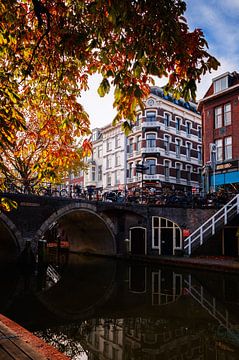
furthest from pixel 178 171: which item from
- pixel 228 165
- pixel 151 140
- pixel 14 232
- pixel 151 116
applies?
pixel 14 232

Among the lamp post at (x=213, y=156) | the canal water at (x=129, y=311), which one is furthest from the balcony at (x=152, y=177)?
the canal water at (x=129, y=311)

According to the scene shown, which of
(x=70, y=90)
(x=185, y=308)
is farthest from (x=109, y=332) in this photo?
(x=70, y=90)

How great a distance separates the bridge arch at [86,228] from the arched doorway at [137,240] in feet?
4.60

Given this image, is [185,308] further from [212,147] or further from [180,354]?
[212,147]

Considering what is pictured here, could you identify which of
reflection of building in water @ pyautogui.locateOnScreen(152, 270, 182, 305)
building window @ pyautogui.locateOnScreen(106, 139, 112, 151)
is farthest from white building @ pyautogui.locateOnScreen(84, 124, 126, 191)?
reflection of building in water @ pyautogui.locateOnScreen(152, 270, 182, 305)

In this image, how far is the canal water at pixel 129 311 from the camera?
26.4 ft

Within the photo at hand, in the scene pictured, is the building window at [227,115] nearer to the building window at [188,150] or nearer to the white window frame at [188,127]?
the white window frame at [188,127]

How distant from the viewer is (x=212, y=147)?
29.2m

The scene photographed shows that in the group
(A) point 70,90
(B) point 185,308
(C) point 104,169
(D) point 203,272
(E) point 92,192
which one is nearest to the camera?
(A) point 70,90

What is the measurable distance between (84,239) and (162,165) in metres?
15.0

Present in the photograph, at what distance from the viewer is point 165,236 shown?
975 inches

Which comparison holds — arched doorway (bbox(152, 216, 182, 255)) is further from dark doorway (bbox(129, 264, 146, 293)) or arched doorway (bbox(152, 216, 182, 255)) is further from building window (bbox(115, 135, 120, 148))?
building window (bbox(115, 135, 120, 148))

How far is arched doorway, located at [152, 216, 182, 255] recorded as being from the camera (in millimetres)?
24359

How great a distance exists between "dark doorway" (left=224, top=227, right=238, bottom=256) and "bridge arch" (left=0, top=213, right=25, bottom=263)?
1413 cm
